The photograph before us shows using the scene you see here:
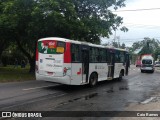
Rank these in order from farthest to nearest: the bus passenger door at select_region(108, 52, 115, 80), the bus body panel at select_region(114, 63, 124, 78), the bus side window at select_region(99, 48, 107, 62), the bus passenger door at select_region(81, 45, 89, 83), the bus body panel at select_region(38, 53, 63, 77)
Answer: the bus body panel at select_region(114, 63, 124, 78) → the bus passenger door at select_region(108, 52, 115, 80) → the bus side window at select_region(99, 48, 107, 62) → the bus passenger door at select_region(81, 45, 89, 83) → the bus body panel at select_region(38, 53, 63, 77)

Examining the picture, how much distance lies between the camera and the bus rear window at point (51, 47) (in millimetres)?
15242

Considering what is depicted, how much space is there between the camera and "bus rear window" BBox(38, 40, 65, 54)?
15242 mm

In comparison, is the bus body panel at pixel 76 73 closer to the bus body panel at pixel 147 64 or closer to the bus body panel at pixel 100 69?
the bus body panel at pixel 100 69

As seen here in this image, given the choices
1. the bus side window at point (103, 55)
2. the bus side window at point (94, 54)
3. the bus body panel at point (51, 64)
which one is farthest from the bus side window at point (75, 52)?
the bus side window at point (103, 55)

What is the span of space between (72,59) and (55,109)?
561 centimetres

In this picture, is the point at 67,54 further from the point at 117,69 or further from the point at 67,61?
the point at 117,69

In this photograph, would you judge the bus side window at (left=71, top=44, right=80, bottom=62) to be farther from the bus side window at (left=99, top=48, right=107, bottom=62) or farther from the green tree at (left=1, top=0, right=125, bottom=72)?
the green tree at (left=1, top=0, right=125, bottom=72)

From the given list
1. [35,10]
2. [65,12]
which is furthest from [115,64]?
[35,10]

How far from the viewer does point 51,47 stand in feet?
51.4

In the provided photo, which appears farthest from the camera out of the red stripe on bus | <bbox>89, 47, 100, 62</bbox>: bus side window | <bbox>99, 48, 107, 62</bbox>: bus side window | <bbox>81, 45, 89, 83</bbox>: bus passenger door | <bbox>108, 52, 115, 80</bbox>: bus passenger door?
<bbox>108, 52, 115, 80</bbox>: bus passenger door

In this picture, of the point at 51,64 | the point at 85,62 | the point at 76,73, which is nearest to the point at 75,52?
the point at 76,73

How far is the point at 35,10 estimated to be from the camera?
2102 centimetres

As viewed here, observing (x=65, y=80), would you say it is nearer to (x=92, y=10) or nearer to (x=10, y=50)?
(x=92, y=10)

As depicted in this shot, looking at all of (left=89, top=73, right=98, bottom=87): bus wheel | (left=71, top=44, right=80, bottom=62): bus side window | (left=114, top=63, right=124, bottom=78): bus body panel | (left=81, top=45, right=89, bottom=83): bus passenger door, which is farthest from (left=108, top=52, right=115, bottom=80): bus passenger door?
(left=71, top=44, right=80, bottom=62): bus side window
